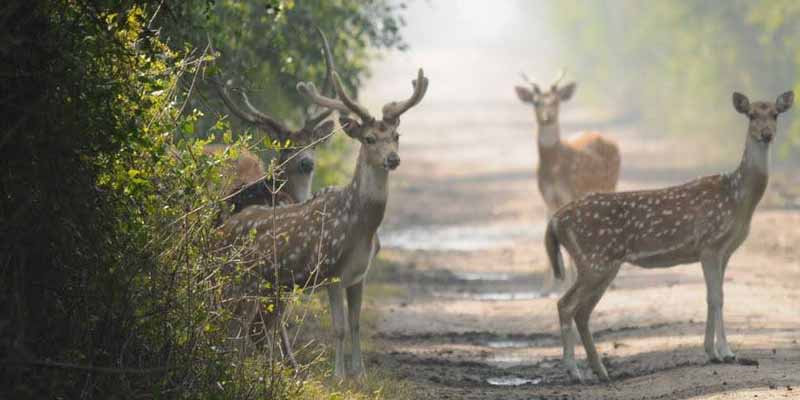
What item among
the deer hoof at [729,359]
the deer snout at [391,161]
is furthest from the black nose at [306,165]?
the deer hoof at [729,359]

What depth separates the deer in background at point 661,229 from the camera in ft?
39.2

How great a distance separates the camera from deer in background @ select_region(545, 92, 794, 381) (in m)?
11.9

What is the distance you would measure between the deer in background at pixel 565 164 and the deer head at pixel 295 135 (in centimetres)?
504

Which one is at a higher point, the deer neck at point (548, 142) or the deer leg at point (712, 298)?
the deer neck at point (548, 142)

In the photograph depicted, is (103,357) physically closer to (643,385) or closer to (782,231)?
(643,385)

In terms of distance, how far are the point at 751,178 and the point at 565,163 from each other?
5.97m

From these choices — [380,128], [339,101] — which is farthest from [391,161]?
[339,101]

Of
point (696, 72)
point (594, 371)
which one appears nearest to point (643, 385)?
point (594, 371)

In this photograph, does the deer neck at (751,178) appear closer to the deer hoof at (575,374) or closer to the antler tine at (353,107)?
the deer hoof at (575,374)

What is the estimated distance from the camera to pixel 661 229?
12.0 m

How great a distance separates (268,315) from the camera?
10.8 metres

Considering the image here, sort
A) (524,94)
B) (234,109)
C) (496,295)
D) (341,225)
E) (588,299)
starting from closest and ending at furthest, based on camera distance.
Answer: (341,225), (588,299), (234,109), (496,295), (524,94)

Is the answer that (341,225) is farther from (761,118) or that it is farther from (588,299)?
(761,118)

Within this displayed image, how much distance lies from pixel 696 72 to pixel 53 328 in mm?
32570
